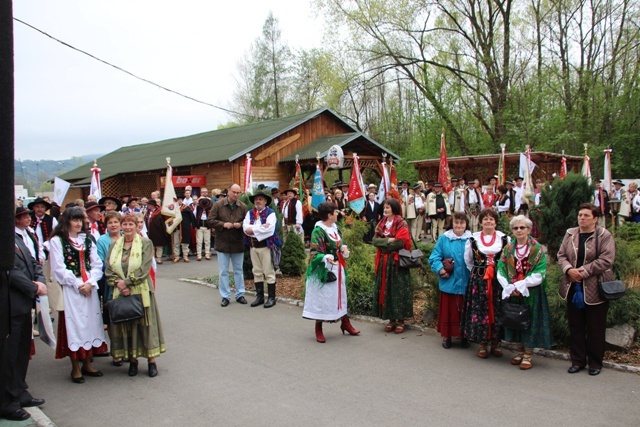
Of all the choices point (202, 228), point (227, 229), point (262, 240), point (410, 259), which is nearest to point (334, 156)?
point (202, 228)

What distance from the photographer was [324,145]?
22875 mm

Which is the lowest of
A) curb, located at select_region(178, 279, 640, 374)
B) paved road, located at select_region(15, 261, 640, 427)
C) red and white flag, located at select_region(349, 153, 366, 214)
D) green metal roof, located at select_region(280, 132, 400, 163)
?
paved road, located at select_region(15, 261, 640, 427)

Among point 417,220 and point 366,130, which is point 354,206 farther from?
point 366,130

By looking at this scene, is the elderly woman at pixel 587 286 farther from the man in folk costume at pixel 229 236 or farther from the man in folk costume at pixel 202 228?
the man in folk costume at pixel 202 228

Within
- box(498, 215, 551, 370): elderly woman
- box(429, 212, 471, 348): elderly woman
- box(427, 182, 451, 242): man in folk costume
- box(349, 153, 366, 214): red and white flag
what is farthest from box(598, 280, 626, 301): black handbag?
box(427, 182, 451, 242): man in folk costume

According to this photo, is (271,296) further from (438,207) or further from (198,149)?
(198,149)

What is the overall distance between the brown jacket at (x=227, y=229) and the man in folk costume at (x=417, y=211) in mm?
8510

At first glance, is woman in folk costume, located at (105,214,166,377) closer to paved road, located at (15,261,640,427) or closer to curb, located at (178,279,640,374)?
paved road, located at (15,261,640,427)

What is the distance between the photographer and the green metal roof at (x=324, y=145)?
72.0ft

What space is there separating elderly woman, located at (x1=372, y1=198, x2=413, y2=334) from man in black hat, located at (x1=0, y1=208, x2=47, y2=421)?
424cm

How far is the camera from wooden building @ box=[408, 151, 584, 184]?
20.1 metres

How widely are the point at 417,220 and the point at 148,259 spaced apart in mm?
Answer: 12687

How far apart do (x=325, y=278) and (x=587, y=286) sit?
123 inches

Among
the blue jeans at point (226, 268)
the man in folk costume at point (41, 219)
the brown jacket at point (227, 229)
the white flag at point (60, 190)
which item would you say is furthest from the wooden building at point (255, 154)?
the blue jeans at point (226, 268)
